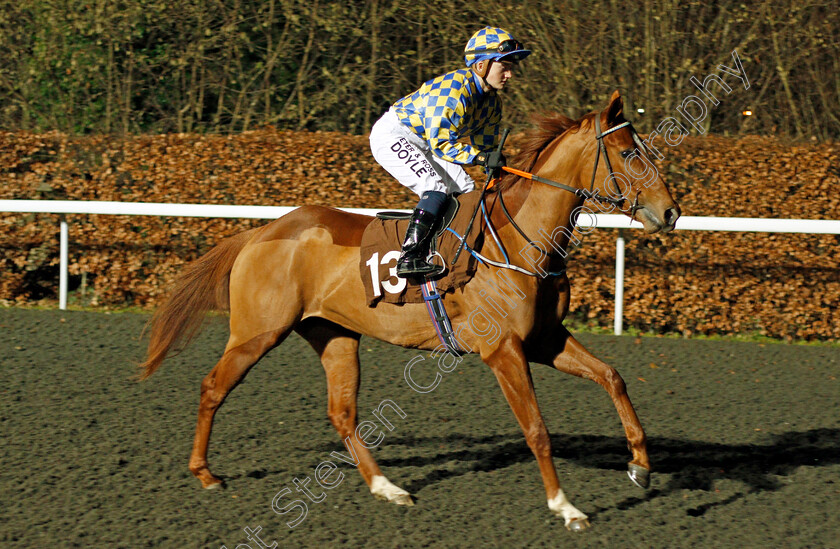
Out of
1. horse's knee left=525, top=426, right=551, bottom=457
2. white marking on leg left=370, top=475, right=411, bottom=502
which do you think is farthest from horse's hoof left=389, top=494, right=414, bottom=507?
horse's knee left=525, top=426, right=551, bottom=457

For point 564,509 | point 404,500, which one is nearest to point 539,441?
point 564,509

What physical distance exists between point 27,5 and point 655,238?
7.27 m

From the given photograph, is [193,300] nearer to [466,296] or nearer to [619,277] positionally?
[466,296]

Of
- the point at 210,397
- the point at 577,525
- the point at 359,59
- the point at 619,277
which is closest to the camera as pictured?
the point at 577,525

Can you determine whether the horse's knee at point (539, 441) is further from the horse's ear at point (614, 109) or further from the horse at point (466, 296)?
the horse's ear at point (614, 109)

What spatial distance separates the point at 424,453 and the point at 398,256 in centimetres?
117

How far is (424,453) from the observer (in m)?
4.58

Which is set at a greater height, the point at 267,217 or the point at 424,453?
the point at 267,217

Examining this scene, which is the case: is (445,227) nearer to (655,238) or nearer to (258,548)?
(258,548)

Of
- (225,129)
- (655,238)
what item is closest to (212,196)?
(225,129)

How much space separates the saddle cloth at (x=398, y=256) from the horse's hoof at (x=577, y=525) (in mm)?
1127

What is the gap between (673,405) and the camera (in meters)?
5.46

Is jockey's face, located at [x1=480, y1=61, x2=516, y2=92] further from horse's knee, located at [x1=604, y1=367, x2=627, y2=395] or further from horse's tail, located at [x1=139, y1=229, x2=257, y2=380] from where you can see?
horse's tail, located at [x1=139, y1=229, x2=257, y2=380]

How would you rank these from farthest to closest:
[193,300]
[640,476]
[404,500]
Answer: [193,300] → [404,500] → [640,476]
